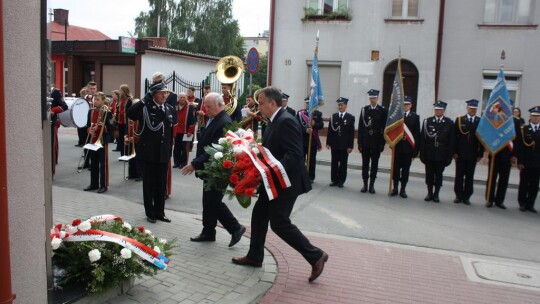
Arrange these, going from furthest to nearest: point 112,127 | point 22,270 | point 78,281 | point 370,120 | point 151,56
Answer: point 151,56 → point 370,120 → point 112,127 → point 78,281 → point 22,270

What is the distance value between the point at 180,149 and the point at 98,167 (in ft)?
11.1

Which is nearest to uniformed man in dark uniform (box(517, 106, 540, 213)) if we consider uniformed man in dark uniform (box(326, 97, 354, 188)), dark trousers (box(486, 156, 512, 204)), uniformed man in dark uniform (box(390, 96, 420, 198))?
dark trousers (box(486, 156, 512, 204))

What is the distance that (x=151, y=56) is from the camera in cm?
2561

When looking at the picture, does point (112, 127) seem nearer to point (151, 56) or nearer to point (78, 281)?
point (78, 281)

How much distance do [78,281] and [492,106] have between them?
346 inches

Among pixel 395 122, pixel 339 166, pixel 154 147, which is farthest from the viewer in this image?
pixel 339 166

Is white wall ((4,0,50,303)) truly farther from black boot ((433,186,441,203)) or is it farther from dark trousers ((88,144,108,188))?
black boot ((433,186,441,203))

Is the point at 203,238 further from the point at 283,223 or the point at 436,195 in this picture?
the point at 436,195

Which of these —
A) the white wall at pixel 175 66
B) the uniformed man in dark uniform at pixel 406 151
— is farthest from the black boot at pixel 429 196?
the white wall at pixel 175 66

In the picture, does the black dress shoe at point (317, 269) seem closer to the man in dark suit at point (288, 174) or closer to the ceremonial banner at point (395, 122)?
the man in dark suit at point (288, 174)

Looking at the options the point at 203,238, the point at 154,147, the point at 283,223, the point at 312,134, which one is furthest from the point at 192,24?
the point at 283,223

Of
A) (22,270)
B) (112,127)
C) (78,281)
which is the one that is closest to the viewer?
(22,270)

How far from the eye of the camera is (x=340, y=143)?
1174cm

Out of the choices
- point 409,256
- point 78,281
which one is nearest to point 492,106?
point 409,256
